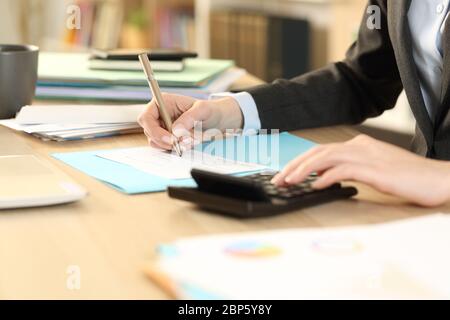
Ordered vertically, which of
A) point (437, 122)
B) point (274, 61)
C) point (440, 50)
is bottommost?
point (274, 61)

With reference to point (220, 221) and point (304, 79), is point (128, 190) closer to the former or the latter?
point (220, 221)

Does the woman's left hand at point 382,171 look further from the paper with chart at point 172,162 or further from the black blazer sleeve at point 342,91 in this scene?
the black blazer sleeve at point 342,91

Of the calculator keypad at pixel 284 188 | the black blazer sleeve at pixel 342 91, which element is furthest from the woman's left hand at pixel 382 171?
the black blazer sleeve at pixel 342 91

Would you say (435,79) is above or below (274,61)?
above

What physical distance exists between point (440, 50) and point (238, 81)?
2.13ft

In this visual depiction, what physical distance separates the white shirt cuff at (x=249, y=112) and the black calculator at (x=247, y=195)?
0.40 meters

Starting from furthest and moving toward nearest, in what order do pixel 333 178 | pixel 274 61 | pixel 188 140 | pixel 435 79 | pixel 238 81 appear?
1. pixel 274 61
2. pixel 238 81
3. pixel 435 79
4. pixel 188 140
5. pixel 333 178

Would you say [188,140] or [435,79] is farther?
[435,79]

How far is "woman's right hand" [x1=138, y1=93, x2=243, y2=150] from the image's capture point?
1202 mm

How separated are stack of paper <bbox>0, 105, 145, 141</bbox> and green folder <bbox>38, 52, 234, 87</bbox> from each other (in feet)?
0.70

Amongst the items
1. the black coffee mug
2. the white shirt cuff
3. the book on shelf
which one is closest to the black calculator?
the white shirt cuff

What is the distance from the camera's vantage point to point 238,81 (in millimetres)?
1864

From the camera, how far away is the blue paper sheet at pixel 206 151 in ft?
3.27

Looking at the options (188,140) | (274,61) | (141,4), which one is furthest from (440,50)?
(141,4)
